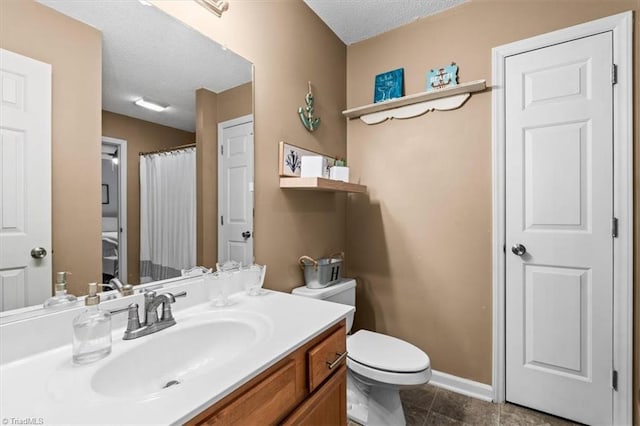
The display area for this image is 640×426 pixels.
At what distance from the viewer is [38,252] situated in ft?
2.76

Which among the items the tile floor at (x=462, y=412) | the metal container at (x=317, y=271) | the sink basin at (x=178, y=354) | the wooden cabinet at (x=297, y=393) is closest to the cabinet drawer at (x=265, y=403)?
the wooden cabinet at (x=297, y=393)

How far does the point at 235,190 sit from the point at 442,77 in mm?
1497

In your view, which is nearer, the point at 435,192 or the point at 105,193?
the point at 105,193

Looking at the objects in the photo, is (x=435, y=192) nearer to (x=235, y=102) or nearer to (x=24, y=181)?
(x=235, y=102)

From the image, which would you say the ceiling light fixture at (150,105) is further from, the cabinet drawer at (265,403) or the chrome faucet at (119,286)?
the cabinet drawer at (265,403)

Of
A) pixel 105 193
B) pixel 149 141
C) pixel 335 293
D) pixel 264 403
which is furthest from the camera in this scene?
pixel 335 293

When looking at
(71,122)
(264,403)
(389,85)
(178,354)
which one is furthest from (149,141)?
(389,85)

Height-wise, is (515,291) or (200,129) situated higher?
(200,129)

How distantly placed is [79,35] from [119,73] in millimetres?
137

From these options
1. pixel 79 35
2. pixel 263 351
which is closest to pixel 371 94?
pixel 79 35

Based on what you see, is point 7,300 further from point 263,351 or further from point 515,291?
point 515,291

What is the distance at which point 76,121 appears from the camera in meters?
0.91

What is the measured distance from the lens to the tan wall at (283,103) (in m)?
1.48

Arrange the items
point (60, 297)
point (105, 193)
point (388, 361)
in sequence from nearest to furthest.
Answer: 1. point (60, 297)
2. point (105, 193)
3. point (388, 361)
